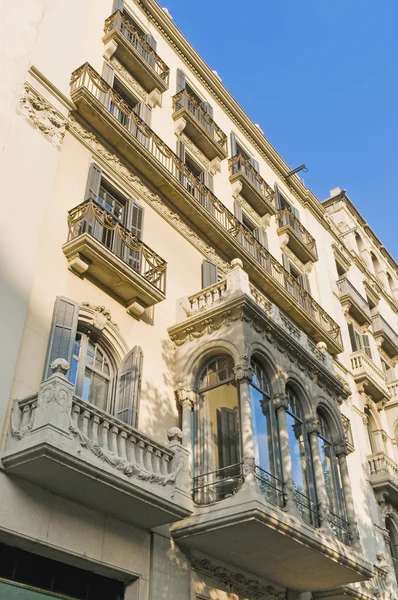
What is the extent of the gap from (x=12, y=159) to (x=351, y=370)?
16.8 metres

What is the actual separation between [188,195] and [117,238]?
4275mm

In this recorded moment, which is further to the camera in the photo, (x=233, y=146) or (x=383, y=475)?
(x=233, y=146)

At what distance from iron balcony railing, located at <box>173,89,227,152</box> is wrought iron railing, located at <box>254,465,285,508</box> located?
12.6 meters

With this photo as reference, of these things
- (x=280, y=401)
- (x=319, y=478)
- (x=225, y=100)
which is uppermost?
(x=225, y=100)

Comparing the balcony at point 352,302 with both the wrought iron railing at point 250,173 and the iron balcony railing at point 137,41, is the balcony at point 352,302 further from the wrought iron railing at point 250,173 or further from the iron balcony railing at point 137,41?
the iron balcony railing at point 137,41

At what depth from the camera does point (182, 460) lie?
11.8m

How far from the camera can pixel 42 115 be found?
14336mm

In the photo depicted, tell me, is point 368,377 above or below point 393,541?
above

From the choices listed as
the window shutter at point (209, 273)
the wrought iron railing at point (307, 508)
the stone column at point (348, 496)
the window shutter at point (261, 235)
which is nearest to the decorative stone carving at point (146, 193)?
the window shutter at point (209, 273)

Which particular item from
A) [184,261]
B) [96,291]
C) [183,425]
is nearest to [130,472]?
[183,425]

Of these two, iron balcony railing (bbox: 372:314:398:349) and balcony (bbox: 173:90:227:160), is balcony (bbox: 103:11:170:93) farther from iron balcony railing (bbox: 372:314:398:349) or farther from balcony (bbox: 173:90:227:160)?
iron balcony railing (bbox: 372:314:398:349)

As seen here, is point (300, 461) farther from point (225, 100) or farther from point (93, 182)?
point (225, 100)

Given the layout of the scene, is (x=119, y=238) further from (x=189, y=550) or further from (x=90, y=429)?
(x=189, y=550)

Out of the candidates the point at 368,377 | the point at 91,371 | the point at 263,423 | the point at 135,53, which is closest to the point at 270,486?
the point at 263,423
